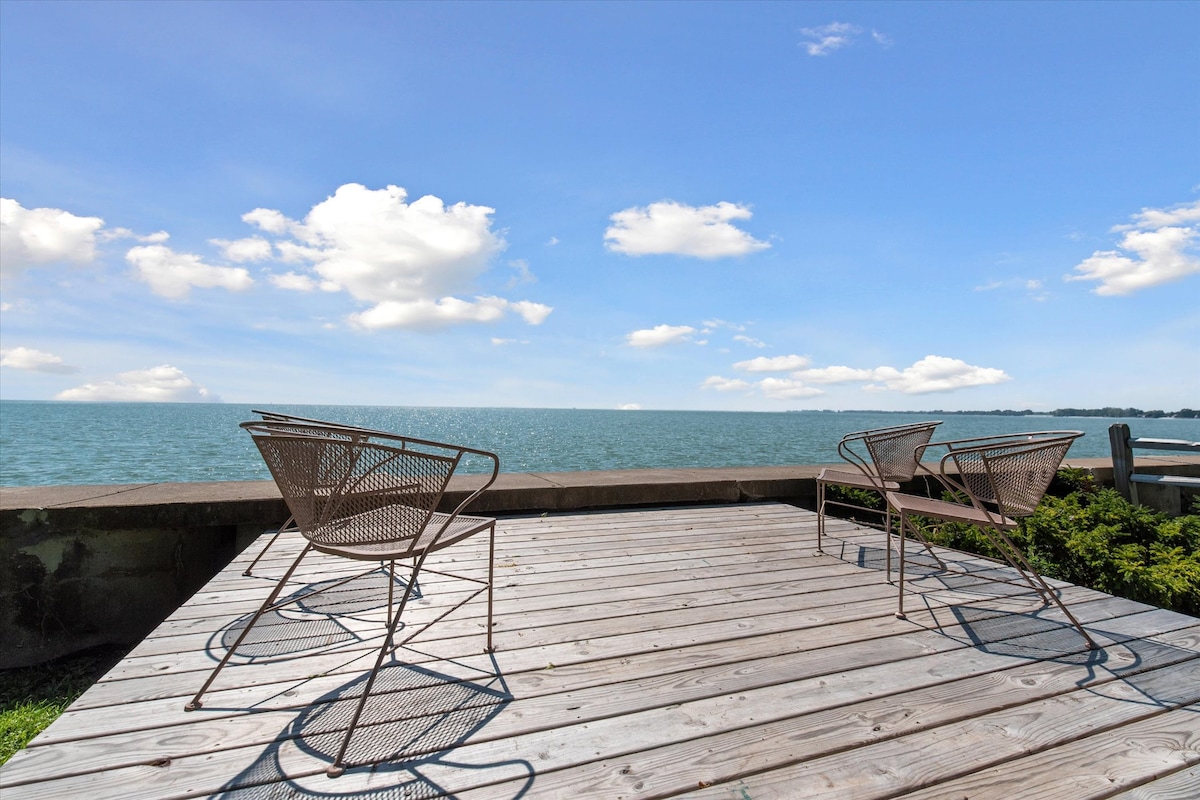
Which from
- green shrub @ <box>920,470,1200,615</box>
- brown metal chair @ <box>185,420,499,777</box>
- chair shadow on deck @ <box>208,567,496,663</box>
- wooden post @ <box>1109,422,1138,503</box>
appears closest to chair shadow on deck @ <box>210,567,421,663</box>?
chair shadow on deck @ <box>208,567,496,663</box>

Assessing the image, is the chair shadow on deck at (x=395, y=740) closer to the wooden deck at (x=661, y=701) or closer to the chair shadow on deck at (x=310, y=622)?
the wooden deck at (x=661, y=701)

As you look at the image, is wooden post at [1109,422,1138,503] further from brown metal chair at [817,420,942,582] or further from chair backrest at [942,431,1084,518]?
chair backrest at [942,431,1084,518]

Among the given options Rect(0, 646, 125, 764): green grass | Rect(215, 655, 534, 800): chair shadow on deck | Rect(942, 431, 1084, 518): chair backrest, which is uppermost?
Rect(942, 431, 1084, 518): chair backrest

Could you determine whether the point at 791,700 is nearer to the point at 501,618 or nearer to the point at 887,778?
the point at 887,778

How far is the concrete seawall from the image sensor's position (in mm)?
3293

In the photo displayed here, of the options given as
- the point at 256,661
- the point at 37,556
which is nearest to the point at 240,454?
the point at 37,556

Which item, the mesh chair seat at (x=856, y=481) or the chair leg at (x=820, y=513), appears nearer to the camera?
the mesh chair seat at (x=856, y=481)

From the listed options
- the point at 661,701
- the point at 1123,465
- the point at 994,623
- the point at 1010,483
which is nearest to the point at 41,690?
the point at 661,701

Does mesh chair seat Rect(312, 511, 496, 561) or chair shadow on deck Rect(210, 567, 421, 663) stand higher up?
mesh chair seat Rect(312, 511, 496, 561)

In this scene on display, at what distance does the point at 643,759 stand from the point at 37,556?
3.75 meters

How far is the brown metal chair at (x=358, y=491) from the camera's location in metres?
1.73

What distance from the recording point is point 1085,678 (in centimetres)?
196

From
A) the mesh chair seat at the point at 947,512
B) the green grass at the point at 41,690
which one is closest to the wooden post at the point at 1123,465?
the mesh chair seat at the point at 947,512

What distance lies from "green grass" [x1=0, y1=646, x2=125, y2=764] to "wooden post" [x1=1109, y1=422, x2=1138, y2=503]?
8.05m
